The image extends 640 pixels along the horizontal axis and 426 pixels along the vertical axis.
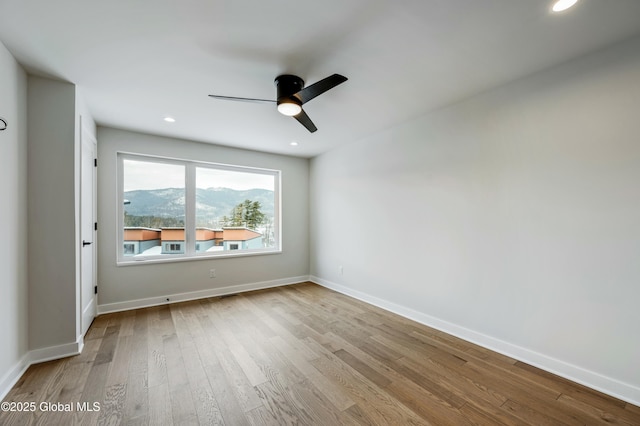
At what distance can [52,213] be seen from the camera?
2.27 metres

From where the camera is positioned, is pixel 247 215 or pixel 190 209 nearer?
pixel 190 209

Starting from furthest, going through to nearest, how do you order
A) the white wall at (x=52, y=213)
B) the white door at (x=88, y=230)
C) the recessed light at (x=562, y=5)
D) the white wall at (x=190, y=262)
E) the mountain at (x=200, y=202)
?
the mountain at (x=200, y=202)
the white wall at (x=190, y=262)
the white door at (x=88, y=230)
the white wall at (x=52, y=213)
the recessed light at (x=562, y=5)

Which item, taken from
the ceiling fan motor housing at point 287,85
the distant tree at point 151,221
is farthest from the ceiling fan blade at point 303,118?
the distant tree at point 151,221

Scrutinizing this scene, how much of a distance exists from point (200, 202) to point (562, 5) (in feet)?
14.3

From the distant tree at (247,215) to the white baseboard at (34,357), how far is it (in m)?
2.39

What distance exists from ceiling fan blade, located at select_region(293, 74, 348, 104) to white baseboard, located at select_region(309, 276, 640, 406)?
2.69 metres

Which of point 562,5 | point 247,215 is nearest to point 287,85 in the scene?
point 562,5

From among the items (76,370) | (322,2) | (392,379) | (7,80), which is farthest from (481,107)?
(76,370)

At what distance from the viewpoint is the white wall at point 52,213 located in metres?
2.21

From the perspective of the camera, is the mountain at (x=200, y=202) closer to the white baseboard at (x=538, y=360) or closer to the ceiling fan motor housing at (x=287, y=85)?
the ceiling fan motor housing at (x=287, y=85)

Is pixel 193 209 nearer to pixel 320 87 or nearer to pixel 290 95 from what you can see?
pixel 290 95

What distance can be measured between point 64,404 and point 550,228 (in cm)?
386

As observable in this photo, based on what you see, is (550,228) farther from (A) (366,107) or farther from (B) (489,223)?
(A) (366,107)

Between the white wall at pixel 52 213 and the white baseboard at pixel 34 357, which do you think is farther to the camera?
the white wall at pixel 52 213
